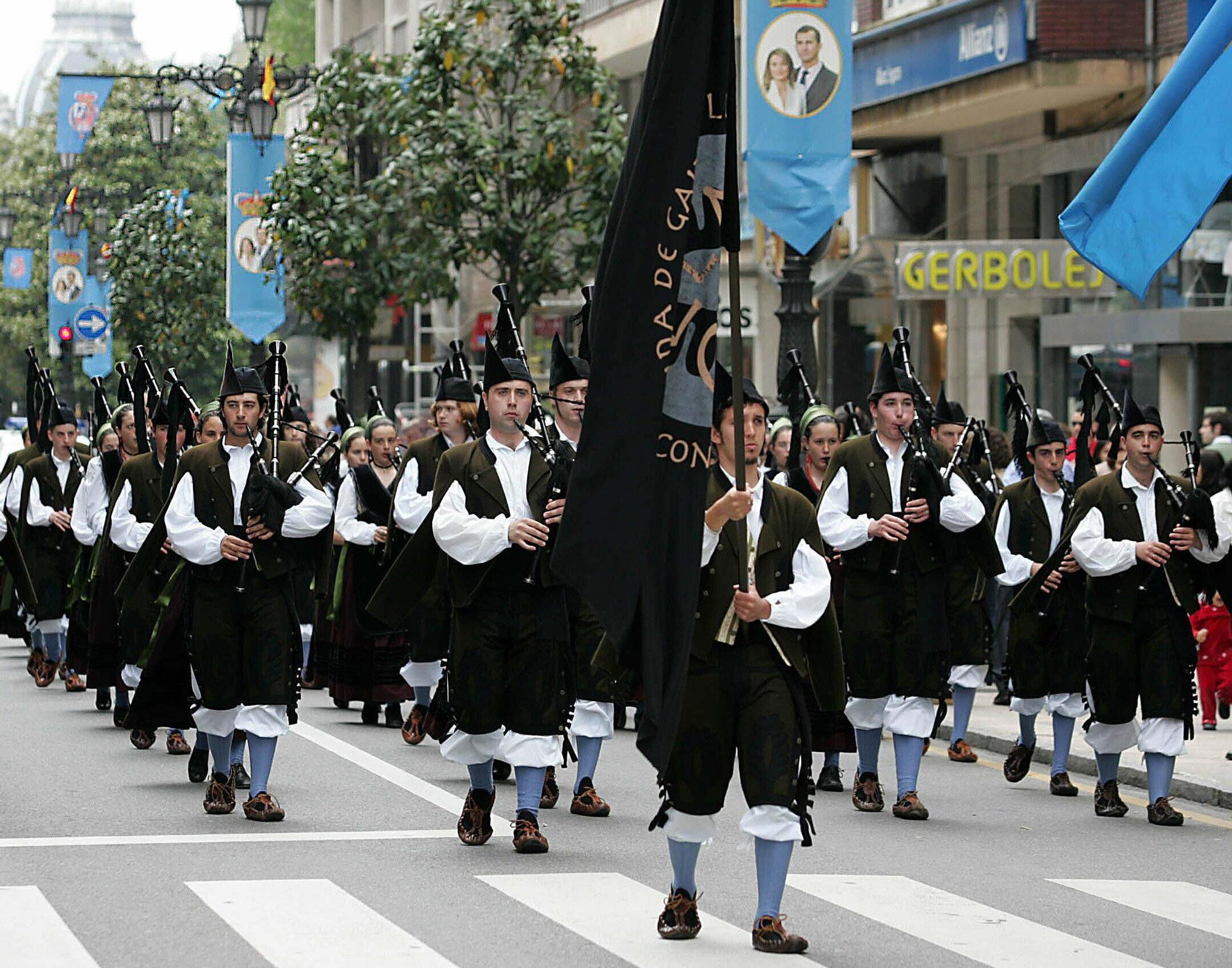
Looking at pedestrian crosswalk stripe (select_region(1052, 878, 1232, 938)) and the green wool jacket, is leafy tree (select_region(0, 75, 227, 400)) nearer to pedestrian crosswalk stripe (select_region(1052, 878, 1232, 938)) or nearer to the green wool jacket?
pedestrian crosswalk stripe (select_region(1052, 878, 1232, 938))

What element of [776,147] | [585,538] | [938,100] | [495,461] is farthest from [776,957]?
[938,100]

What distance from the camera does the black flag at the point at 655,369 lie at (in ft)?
24.8

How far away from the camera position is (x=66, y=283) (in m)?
46.0

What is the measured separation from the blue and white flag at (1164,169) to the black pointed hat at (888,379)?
6.94 ft

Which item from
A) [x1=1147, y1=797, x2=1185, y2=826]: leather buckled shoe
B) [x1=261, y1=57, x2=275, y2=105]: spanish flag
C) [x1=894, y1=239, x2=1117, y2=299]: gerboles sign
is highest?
[x1=261, y1=57, x2=275, y2=105]: spanish flag

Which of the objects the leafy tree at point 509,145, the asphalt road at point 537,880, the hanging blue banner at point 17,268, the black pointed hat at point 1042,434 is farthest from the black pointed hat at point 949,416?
the hanging blue banner at point 17,268

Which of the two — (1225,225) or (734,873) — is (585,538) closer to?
(734,873)

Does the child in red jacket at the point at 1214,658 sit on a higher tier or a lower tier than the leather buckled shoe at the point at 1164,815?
higher

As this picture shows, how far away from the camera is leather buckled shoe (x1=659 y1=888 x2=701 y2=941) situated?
8.05 metres

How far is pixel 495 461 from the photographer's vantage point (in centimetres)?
1035

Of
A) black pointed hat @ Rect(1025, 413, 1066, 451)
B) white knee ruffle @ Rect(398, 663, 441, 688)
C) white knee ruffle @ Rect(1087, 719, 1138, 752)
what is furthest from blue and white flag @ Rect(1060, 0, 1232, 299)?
white knee ruffle @ Rect(398, 663, 441, 688)

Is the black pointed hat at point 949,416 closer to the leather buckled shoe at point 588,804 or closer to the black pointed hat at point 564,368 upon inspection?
the black pointed hat at point 564,368

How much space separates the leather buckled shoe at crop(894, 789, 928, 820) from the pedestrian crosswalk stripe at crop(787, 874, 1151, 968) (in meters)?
1.77

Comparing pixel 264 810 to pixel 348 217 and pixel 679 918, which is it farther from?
pixel 348 217
